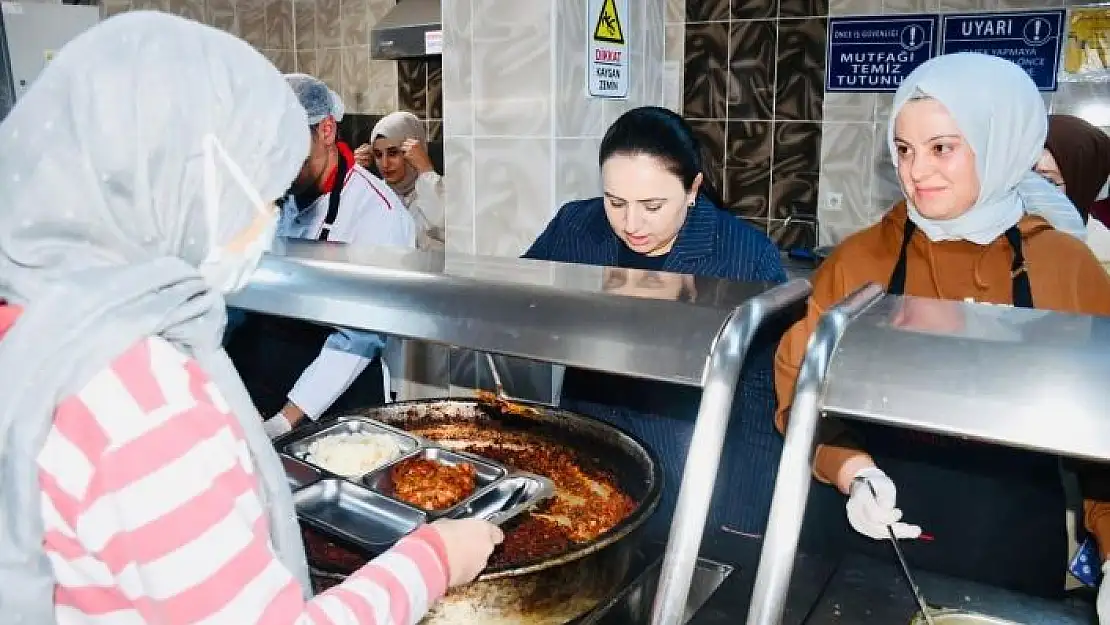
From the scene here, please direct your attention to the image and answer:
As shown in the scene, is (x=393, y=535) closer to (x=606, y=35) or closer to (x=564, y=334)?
(x=564, y=334)

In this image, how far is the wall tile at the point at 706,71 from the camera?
4426mm

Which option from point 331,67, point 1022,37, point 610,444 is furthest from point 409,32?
point 610,444

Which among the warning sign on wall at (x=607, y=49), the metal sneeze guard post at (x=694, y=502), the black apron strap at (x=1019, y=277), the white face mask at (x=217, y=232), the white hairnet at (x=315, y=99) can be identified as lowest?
the metal sneeze guard post at (x=694, y=502)

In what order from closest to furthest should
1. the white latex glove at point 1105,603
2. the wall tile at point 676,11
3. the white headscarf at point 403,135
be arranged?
the white latex glove at point 1105,603 < the wall tile at point 676,11 < the white headscarf at point 403,135

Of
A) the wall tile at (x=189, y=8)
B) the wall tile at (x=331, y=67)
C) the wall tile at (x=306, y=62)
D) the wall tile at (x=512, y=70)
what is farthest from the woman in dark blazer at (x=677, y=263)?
the wall tile at (x=189, y=8)

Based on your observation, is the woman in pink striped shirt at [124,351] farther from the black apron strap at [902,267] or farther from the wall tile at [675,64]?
the wall tile at [675,64]

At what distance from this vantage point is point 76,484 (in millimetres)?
804

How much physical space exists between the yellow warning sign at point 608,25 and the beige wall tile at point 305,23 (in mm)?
3777

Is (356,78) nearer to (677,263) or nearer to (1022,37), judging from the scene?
(1022,37)

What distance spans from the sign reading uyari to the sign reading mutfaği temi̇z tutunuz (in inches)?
5.8

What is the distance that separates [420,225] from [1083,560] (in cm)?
363

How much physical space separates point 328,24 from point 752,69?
307cm

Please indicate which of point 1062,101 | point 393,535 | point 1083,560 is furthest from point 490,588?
point 1062,101

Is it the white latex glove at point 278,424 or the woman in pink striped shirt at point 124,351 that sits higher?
the woman in pink striped shirt at point 124,351
